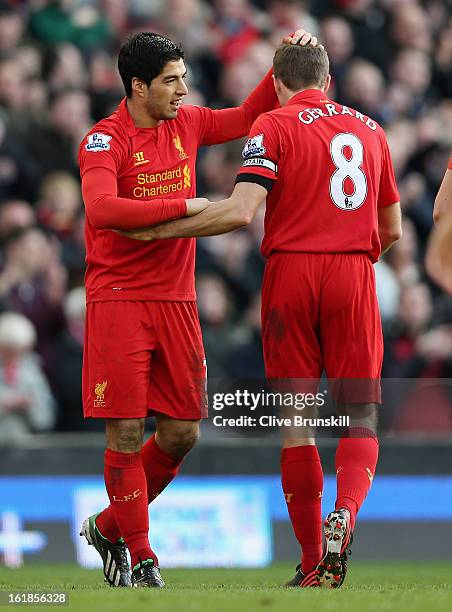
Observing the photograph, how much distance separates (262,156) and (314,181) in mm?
300

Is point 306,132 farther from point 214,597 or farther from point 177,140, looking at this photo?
point 214,597

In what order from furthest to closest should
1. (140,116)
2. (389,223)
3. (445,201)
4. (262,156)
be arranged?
(389,223)
(140,116)
(262,156)
(445,201)

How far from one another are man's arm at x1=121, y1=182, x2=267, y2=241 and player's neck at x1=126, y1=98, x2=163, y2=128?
0.57m

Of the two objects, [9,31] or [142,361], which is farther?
[9,31]

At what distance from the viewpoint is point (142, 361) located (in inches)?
286

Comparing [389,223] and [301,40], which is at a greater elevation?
[301,40]

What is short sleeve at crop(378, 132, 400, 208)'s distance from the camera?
7395mm

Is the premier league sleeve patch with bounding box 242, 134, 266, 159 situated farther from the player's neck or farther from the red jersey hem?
the red jersey hem

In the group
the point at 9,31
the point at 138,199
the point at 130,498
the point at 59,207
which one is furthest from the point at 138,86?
the point at 9,31

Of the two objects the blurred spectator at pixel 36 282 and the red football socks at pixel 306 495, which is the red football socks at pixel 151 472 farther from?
the blurred spectator at pixel 36 282

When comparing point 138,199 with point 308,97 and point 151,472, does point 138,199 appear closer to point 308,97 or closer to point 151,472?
point 308,97

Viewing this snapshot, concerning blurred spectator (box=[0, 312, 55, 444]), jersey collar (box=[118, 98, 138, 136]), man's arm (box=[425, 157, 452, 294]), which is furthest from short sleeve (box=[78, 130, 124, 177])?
blurred spectator (box=[0, 312, 55, 444])

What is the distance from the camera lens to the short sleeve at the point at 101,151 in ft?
23.4

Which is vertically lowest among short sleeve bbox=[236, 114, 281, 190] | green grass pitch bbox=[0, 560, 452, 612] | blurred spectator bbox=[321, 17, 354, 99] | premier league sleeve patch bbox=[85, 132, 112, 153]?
green grass pitch bbox=[0, 560, 452, 612]
